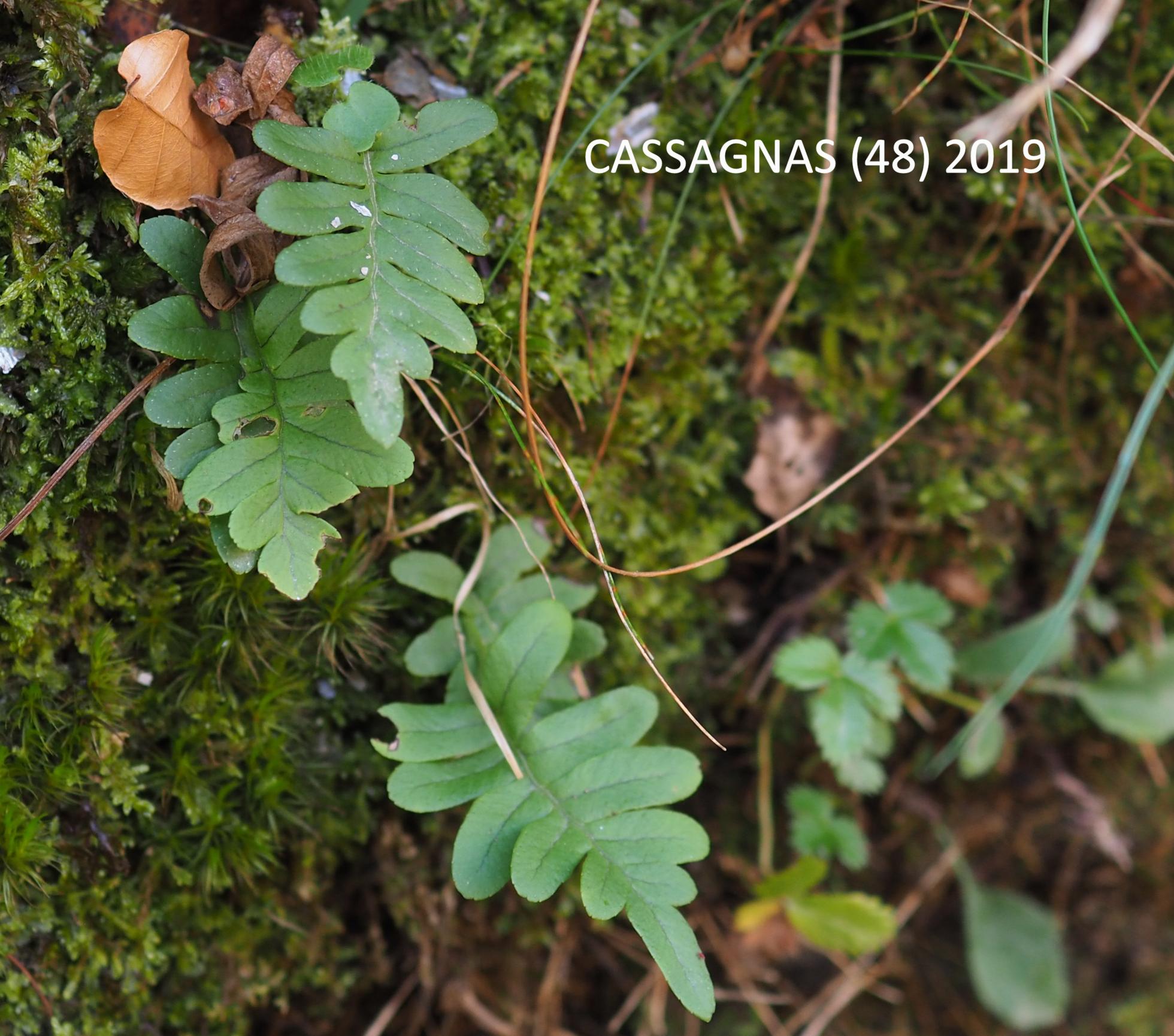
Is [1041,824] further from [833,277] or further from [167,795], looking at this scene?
[167,795]

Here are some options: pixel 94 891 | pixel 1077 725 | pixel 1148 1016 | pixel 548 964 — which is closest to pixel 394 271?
pixel 94 891

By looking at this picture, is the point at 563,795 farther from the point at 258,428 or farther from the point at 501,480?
the point at 258,428

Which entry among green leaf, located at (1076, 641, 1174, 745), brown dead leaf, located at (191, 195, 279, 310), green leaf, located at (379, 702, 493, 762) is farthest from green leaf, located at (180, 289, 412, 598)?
green leaf, located at (1076, 641, 1174, 745)

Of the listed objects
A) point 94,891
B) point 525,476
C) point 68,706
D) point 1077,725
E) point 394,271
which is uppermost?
point 394,271

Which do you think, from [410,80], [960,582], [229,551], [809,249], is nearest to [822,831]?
[960,582]

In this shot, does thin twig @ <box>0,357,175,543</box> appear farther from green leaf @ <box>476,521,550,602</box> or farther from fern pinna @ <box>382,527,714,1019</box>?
green leaf @ <box>476,521,550,602</box>

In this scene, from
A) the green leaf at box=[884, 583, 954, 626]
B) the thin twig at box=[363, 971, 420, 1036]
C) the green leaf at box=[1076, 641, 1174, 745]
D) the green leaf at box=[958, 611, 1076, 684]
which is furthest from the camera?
the green leaf at box=[1076, 641, 1174, 745]
